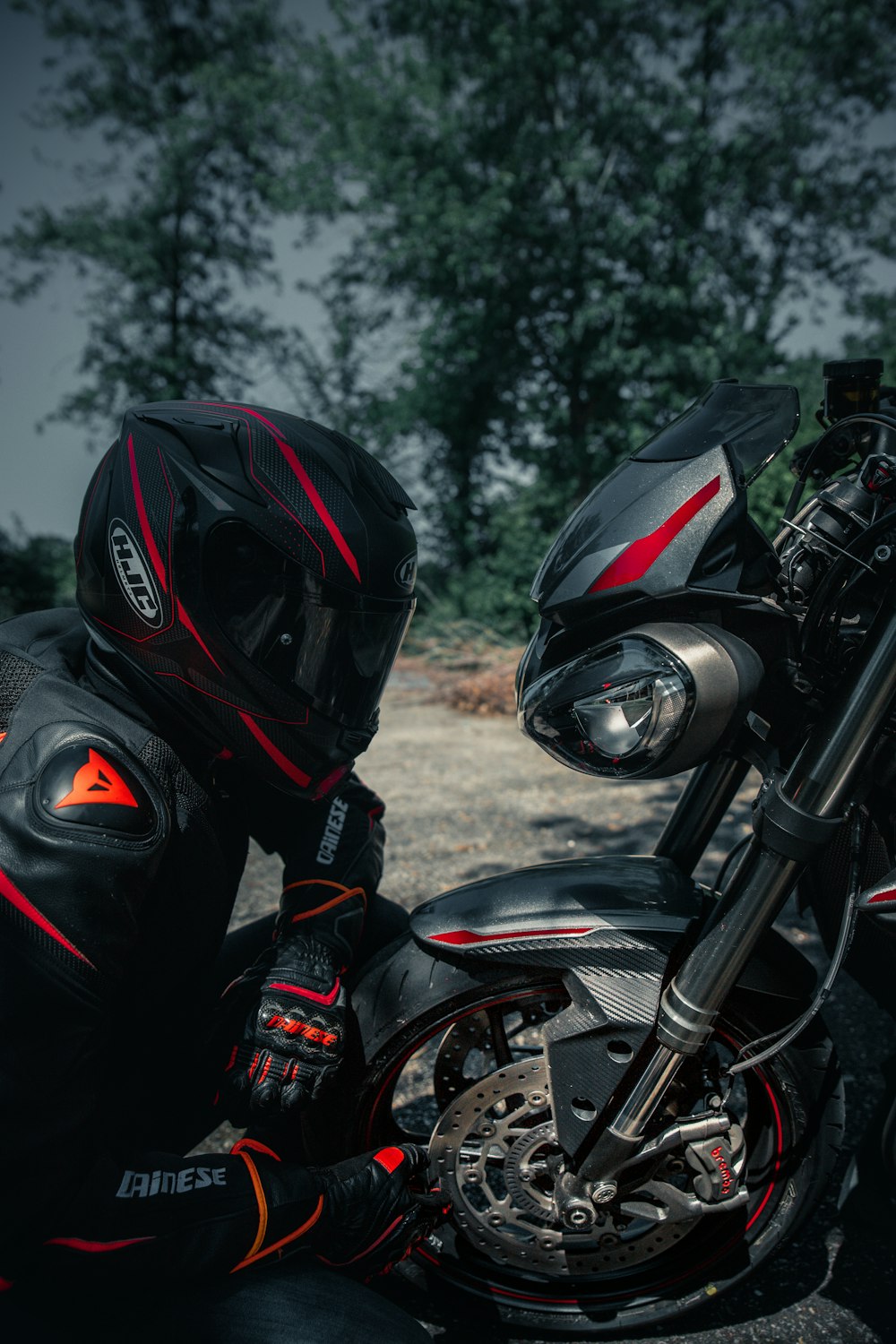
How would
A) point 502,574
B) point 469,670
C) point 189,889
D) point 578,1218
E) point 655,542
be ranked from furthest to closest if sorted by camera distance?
point 502,574, point 469,670, point 578,1218, point 189,889, point 655,542

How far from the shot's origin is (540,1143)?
1.57 meters

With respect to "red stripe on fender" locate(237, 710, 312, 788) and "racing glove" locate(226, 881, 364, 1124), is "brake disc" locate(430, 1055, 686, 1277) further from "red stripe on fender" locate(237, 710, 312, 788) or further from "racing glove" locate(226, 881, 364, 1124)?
"red stripe on fender" locate(237, 710, 312, 788)

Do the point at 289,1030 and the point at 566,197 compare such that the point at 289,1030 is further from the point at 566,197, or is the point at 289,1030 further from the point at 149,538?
the point at 566,197

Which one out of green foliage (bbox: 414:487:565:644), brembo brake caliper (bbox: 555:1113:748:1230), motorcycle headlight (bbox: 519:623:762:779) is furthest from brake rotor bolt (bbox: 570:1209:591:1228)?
green foliage (bbox: 414:487:565:644)

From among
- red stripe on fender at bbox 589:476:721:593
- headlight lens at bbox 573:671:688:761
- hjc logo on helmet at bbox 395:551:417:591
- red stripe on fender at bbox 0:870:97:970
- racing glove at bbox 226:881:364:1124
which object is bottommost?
racing glove at bbox 226:881:364:1124

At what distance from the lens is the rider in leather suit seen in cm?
117

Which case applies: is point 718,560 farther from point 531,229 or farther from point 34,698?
point 531,229

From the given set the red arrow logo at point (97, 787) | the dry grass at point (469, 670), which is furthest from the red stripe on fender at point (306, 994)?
the dry grass at point (469, 670)

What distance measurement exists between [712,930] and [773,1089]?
0.42m

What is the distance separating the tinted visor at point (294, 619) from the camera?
1.45m

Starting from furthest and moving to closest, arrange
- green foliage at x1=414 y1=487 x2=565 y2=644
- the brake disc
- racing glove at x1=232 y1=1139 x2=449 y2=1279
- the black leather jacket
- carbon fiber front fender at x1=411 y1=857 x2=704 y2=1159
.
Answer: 1. green foliage at x1=414 y1=487 x2=565 y2=644
2. the brake disc
3. carbon fiber front fender at x1=411 y1=857 x2=704 y2=1159
4. racing glove at x1=232 y1=1139 x2=449 y2=1279
5. the black leather jacket

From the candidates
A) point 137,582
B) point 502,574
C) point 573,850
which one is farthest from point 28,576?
point 137,582

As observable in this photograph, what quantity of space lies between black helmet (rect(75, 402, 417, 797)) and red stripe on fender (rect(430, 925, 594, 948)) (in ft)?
1.27

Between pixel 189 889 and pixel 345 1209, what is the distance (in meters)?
0.60
